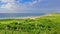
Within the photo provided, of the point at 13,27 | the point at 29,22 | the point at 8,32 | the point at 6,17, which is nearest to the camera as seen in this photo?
the point at 8,32

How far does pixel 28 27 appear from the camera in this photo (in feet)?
22.5

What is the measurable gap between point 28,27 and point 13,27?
1.80 feet

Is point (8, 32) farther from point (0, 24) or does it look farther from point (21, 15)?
point (21, 15)

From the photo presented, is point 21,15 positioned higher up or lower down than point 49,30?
higher up

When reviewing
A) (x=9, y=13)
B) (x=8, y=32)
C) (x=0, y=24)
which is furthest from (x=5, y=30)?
(x=9, y=13)

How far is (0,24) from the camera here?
281 inches

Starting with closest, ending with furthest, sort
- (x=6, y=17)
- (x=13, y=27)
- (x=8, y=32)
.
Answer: (x=8, y=32) → (x=13, y=27) → (x=6, y=17)

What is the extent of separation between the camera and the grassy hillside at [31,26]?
649cm

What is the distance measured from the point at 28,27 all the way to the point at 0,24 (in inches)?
43.7

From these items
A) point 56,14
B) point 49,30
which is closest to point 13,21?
point 49,30

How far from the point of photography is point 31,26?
22.9 feet

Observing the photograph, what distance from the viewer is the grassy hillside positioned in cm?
649

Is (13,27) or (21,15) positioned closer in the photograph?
(13,27)

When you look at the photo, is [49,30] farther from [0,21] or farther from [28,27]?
[0,21]
